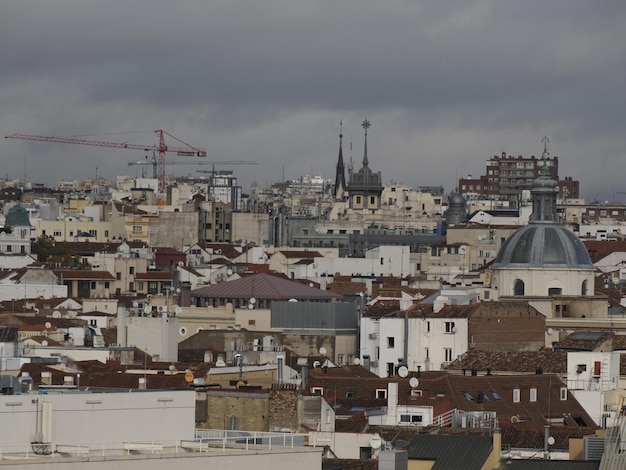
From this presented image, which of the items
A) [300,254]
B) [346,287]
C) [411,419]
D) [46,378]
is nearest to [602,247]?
[300,254]

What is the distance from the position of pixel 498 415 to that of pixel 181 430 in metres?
25.9

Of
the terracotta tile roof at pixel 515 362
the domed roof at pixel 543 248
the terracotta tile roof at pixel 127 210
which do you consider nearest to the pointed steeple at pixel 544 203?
the domed roof at pixel 543 248

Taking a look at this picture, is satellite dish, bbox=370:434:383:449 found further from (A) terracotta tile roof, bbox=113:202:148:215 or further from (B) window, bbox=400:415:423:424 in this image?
(A) terracotta tile roof, bbox=113:202:148:215

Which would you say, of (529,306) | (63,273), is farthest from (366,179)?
(529,306)

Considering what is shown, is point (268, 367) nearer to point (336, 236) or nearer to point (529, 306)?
point (529, 306)

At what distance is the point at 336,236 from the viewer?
574 feet

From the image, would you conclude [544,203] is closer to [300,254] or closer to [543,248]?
[543,248]

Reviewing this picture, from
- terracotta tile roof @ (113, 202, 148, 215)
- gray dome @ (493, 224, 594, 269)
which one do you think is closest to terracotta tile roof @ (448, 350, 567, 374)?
gray dome @ (493, 224, 594, 269)

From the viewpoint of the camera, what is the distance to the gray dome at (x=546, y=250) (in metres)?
90.8

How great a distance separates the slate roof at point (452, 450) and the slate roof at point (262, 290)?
50.9m

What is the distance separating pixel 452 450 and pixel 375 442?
13.1ft

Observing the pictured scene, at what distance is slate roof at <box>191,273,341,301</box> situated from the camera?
95.9m

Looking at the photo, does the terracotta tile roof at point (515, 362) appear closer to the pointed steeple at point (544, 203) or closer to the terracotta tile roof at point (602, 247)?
the pointed steeple at point (544, 203)

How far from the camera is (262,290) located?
96812 mm
